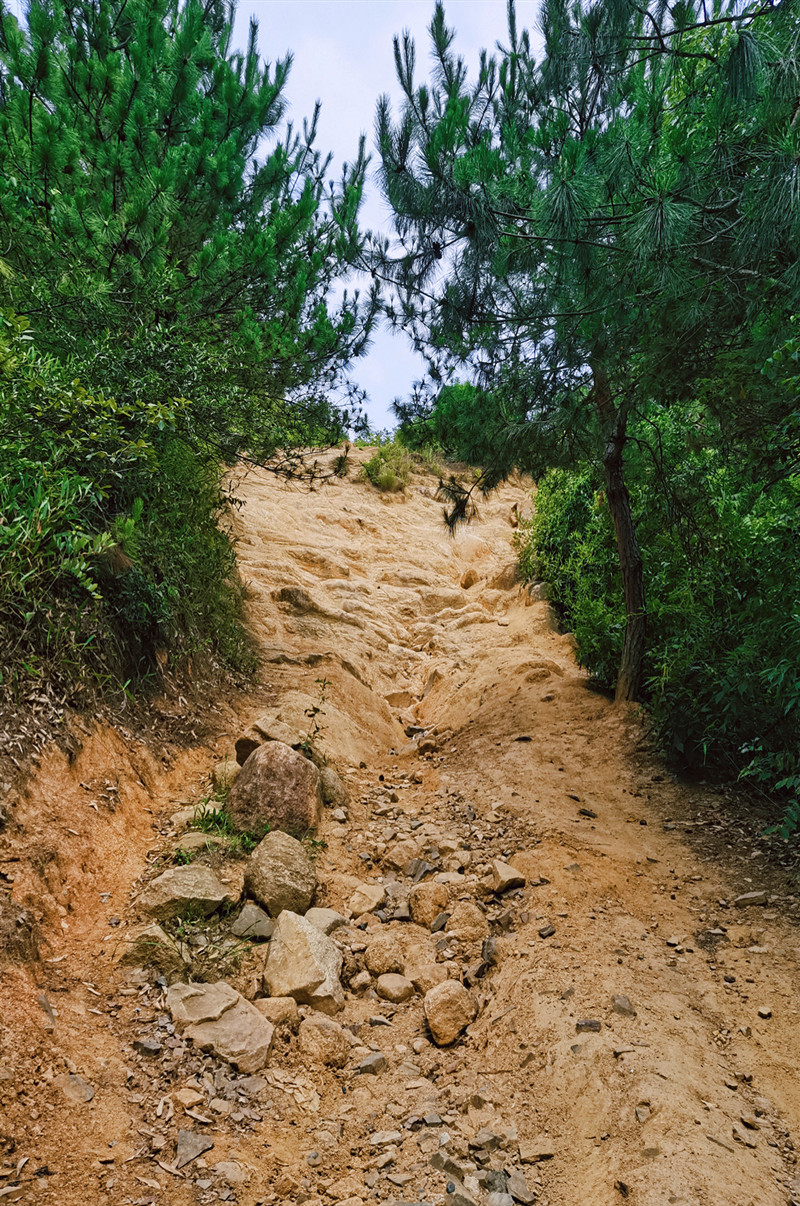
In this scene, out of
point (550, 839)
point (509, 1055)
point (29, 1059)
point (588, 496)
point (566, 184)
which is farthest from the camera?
point (588, 496)

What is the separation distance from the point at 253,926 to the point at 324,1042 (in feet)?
2.13

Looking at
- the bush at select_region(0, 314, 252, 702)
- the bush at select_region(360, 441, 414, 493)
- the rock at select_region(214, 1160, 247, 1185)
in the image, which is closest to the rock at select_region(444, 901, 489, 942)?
the rock at select_region(214, 1160, 247, 1185)

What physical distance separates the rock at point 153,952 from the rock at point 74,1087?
1.76ft

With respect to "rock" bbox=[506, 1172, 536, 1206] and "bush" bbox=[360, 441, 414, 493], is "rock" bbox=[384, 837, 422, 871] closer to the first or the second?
"rock" bbox=[506, 1172, 536, 1206]

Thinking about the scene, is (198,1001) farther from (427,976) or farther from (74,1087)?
(427,976)

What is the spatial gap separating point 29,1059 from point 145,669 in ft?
8.14

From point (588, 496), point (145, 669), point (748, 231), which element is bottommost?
point (145, 669)

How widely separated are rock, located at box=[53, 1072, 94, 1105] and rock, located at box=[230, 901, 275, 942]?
92 centimetres

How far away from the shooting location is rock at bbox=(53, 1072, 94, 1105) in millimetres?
2047

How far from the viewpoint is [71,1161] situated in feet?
6.09

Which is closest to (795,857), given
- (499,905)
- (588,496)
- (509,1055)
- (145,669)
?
(499,905)

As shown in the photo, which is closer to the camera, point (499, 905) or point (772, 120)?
point (772, 120)

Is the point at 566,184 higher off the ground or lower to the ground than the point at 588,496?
higher

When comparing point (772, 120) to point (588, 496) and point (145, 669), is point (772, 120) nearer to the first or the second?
point (145, 669)
